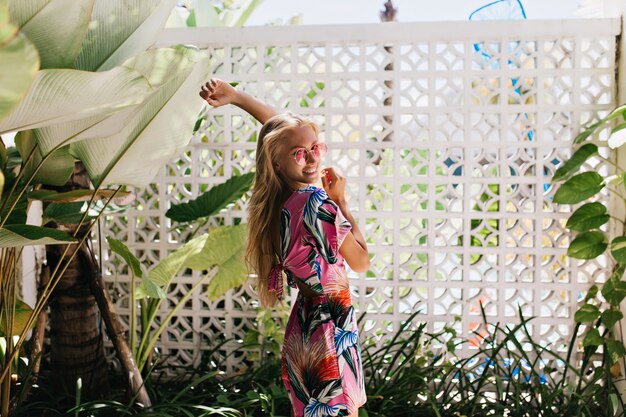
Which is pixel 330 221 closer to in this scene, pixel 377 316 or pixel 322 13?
pixel 377 316

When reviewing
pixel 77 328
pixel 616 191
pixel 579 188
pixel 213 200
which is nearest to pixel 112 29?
pixel 213 200

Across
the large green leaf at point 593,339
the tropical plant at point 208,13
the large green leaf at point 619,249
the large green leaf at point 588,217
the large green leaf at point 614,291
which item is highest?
the tropical plant at point 208,13

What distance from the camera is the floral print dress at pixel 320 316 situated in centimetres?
216

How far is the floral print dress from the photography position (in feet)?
7.09

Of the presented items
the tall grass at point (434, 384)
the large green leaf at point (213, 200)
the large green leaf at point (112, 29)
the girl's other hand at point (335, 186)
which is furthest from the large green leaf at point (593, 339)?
the large green leaf at point (112, 29)

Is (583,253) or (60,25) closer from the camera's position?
(60,25)

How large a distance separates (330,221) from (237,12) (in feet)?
11.9

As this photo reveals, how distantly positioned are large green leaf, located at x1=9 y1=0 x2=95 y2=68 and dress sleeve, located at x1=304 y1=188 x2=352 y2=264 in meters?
0.88

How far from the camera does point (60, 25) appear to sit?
5.53 ft

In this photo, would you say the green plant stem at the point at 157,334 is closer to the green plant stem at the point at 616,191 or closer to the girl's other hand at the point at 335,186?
the girl's other hand at the point at 335,186

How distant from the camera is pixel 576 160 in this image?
311 cm

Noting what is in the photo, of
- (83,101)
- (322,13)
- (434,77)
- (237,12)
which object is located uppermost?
(322,13)

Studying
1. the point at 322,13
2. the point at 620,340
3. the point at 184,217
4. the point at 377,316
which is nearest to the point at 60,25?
the point at 184,217

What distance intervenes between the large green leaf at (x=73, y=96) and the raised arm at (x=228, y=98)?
854mm
